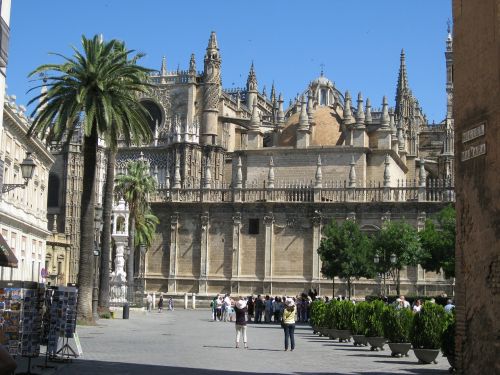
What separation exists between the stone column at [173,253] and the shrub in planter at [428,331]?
3972 centimetres

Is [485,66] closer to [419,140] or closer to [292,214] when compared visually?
[292,214]

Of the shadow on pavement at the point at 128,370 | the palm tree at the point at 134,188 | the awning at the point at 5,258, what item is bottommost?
the shadow on pavement at the point at 128,370

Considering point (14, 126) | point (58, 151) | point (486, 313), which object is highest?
point (58, 151)

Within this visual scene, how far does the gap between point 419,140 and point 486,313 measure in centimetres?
7220

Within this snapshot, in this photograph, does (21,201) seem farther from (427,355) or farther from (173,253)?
(427,355)

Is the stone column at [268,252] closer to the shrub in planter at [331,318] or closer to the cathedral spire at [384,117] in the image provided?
the cathedral spire at [384,117]

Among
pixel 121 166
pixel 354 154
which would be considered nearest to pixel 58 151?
pixel 121 166

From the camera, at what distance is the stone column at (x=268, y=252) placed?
5481 centimetres

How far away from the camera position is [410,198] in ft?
176

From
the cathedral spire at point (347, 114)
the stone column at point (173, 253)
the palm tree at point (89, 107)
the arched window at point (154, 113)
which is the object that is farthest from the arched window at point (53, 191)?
the palm tree at point (89, 107)

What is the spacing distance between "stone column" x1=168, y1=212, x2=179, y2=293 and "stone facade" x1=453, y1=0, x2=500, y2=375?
44.4 metres

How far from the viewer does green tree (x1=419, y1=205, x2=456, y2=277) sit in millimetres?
42719

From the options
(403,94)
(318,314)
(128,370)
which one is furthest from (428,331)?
(403,94)

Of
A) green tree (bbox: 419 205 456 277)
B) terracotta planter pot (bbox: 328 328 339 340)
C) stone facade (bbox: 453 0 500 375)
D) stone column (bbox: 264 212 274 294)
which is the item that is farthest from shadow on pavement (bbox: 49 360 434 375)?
stone column (bbox: 264 212 274 294)
